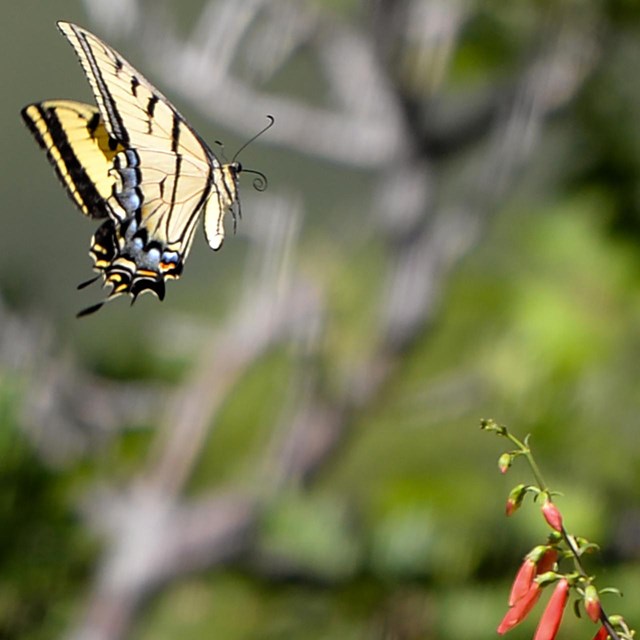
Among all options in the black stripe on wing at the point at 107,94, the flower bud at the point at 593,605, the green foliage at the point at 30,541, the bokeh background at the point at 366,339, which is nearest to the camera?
the flower bud at the point at 593,605

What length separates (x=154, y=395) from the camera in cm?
216

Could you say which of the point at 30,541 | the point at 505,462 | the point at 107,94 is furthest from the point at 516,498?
the point at 30,541

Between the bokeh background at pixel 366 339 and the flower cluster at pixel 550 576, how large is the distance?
3.23 feet

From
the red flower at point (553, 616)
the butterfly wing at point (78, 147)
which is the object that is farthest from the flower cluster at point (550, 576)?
the butterfly wing at point (78, 147)

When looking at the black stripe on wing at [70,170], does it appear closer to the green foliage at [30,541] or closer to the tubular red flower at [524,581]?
the green foliage at [30,541]

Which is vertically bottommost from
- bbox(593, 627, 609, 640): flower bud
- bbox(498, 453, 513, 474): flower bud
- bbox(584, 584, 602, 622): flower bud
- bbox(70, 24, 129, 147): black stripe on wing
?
bbox(593, 627, 609, 640): flower bud

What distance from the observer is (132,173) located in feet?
4.01

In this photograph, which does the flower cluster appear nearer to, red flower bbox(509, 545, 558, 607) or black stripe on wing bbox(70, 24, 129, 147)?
red flower bbox(509, 545, 558, 607)

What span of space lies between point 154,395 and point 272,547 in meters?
0.40

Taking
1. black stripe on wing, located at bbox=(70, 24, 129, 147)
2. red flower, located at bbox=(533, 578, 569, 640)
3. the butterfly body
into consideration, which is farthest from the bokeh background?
red flower, located at bbox=(533, 578, 569, 640)

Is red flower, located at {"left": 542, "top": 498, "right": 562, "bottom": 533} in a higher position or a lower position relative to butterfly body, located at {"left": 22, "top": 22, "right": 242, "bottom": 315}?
lower

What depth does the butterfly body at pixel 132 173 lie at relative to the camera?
1095 mm

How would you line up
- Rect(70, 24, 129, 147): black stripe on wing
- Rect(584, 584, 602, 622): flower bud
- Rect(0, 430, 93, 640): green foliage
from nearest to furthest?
Rect(584, 584, 602, 622): flower bud, Rect(70, 24, 129, 147): black stripe on wing, Rect(0, 430, 93, 640): green foliage

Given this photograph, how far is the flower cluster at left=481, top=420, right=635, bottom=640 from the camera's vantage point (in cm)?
69
